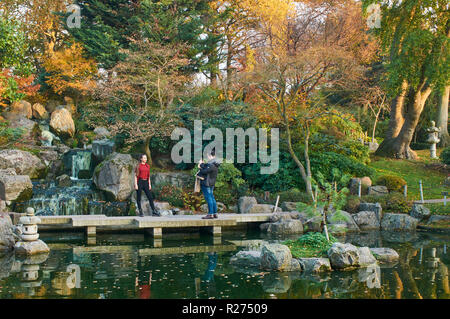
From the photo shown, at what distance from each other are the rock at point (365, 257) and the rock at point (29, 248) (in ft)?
21.4

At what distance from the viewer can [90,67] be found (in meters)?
22.2

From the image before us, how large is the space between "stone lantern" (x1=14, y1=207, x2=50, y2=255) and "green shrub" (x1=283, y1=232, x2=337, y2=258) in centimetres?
532

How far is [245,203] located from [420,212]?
5.27 meters

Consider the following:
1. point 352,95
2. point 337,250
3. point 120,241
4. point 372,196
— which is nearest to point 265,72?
point 372,196

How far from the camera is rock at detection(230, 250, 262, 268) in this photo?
863 cm

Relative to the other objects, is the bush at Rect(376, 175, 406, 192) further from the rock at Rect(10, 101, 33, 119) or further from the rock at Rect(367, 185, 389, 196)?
the rock at Rect(10, 101, 33, 119)

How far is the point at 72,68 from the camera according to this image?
2195cm

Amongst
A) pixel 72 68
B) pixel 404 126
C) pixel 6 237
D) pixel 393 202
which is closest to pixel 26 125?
pixel 72 68

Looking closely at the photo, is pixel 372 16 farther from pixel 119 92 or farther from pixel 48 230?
pixel 48 230

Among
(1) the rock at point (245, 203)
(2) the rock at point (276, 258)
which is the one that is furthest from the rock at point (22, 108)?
(2) the rock at point (276, 258)

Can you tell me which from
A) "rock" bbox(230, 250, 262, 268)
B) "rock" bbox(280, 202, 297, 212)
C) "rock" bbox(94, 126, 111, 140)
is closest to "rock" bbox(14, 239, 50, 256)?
"rock" bbox(230, 250, 262, 268)

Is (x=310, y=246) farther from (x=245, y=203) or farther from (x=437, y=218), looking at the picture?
(x=437, y=218)

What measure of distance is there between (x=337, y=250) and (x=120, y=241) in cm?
574

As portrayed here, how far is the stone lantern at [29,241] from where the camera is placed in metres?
9.68
